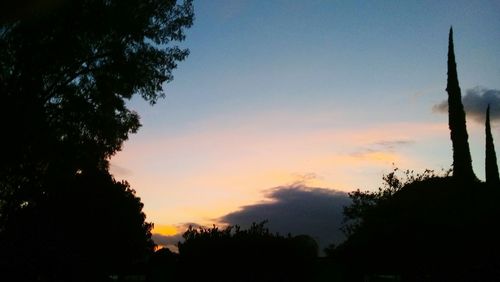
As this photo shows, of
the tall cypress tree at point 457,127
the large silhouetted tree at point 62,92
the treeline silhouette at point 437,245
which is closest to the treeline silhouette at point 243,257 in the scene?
the treeline silhouette at point 437,245

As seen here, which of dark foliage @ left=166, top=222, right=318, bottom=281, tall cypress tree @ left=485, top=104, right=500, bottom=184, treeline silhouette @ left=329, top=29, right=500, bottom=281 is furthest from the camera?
tall cypress tree @ left=485, top=104, right=500, bottom=184

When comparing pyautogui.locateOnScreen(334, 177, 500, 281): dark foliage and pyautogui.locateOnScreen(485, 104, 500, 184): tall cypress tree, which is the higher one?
pyautogui.locateOnScreen(485, 104, 500, 184): tall cypress tree

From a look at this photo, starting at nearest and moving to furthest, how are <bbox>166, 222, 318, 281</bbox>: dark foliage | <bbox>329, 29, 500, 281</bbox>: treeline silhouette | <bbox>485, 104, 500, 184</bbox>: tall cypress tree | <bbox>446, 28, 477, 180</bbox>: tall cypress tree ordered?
<bbox>166, 222, 318, 281</bbox>: dark foliage
<bbox>329, 29, 500, 281</bbox>: treeline silhouette
<bbox>446, 28, 477, 180</bbox>: tall cypress tree
<bbox>485, 104, 500, 184</bbox>: tall cypress tree

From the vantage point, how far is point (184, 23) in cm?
2478

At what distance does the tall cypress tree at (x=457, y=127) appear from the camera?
3338 cm

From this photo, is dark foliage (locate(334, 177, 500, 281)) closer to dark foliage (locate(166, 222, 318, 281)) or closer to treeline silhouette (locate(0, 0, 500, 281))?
treeline silhouette (locate(0, 0, 500, 281))

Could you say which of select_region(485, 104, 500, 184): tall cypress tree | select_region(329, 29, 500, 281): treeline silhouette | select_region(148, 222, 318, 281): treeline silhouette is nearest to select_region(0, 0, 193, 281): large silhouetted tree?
select_region(148, 222, 318, 281): treeline silhouette

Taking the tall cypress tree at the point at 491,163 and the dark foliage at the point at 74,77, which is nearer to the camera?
the dark foliage at the point at 74,77

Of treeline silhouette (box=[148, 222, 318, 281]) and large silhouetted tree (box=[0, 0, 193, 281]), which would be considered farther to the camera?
large silhouetted tree (box=[0, 0, 193, 281])

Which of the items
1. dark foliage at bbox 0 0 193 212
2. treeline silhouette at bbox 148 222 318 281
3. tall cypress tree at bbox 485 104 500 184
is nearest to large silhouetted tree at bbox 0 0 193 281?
dark foliage at bbox 0 0 193 212

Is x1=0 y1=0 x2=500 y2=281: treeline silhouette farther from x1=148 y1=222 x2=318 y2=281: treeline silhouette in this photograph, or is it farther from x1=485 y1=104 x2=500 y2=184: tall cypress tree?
x1=485 y1=104 x2=500 y2=184: tall cypress tree

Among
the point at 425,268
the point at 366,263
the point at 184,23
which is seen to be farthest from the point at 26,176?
the point at 425,268

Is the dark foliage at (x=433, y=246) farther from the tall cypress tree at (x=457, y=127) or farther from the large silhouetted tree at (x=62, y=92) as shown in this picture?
the large silhouetted tree at (x=62, y=92)

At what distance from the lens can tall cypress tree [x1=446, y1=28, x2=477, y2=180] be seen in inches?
1314
